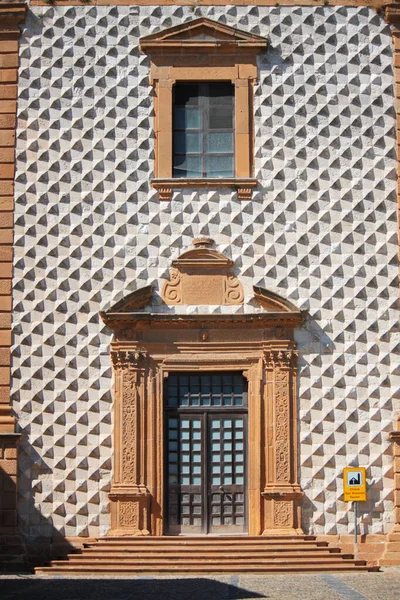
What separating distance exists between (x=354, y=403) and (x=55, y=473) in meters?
4.90

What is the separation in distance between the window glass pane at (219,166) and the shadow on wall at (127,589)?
263 inches

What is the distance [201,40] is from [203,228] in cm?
319

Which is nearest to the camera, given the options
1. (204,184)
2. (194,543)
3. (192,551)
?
(192,551)

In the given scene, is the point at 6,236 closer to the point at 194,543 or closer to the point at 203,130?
the point at 203,130

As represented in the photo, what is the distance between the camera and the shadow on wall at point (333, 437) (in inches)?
742

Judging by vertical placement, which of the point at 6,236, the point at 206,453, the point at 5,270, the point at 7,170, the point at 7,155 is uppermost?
the point at 7,155

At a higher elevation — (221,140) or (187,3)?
(187,3)

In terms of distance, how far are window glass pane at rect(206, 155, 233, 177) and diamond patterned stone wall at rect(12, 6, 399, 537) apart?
0.38 meters

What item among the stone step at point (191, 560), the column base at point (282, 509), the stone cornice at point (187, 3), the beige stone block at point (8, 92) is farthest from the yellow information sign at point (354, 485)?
the beige stone block at point (8, 92)

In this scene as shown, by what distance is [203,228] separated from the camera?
19.5 metres

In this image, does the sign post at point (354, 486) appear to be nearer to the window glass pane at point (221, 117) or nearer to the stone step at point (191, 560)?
the stone step at point (191, 560)

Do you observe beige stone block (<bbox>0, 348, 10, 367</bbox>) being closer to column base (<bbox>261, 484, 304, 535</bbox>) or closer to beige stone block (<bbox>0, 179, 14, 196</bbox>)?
beige stone block (<bbox>0, 179, 14, 196</bbox>)

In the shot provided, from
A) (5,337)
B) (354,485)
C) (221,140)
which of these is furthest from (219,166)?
(354,485)

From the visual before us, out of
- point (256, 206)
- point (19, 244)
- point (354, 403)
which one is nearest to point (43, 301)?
point (19, 244)
